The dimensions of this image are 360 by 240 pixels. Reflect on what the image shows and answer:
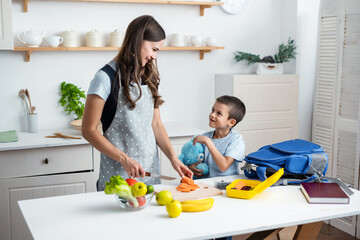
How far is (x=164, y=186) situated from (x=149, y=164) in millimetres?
222

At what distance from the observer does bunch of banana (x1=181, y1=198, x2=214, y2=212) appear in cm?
188

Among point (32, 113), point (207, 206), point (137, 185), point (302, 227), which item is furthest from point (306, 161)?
point (32, 113)

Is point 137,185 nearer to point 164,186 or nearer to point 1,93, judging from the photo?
point 164,186

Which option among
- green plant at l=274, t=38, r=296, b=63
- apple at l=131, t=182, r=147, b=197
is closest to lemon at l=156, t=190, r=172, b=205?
apple at l=131, t=182, r=147, b=197

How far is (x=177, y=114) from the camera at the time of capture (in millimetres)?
4156

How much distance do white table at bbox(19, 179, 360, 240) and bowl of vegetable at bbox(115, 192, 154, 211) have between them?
0.02 metres

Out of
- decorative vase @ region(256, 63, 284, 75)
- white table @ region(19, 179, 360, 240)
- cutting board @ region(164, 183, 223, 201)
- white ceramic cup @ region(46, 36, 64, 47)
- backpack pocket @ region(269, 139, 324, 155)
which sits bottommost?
white table @ region(19, 179, 360, 240)

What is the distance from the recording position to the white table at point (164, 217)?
1.67 meters

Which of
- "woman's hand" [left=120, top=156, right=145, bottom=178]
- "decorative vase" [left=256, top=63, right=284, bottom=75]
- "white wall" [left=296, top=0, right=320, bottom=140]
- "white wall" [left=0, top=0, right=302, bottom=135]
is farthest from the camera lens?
"white wall" [left=296, top=0, right=320, bottom=140]

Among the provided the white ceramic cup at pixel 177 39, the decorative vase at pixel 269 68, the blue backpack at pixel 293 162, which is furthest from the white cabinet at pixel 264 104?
the blue backpack at pixel 293 162

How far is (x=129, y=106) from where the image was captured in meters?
2.28

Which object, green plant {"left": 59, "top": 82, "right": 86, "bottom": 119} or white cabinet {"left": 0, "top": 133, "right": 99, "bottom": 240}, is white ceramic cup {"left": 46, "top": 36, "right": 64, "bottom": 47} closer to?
green plant {"left": 59, "top": 82, "right": 86, "bottom": 119}

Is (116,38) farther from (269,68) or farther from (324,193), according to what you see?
(324,193)

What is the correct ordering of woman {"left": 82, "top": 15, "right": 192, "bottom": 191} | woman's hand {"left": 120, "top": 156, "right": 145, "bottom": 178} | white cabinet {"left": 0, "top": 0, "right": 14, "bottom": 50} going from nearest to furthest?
woman's hand {"left": 120, "top": 156, "right": 145, "bottom": 178} < woman {"left": 82, "top": 15, "right": 192, "bottom": 191} < white cabinet {"left": 0, "top": 0, "right": 14, "bottom": 50}
